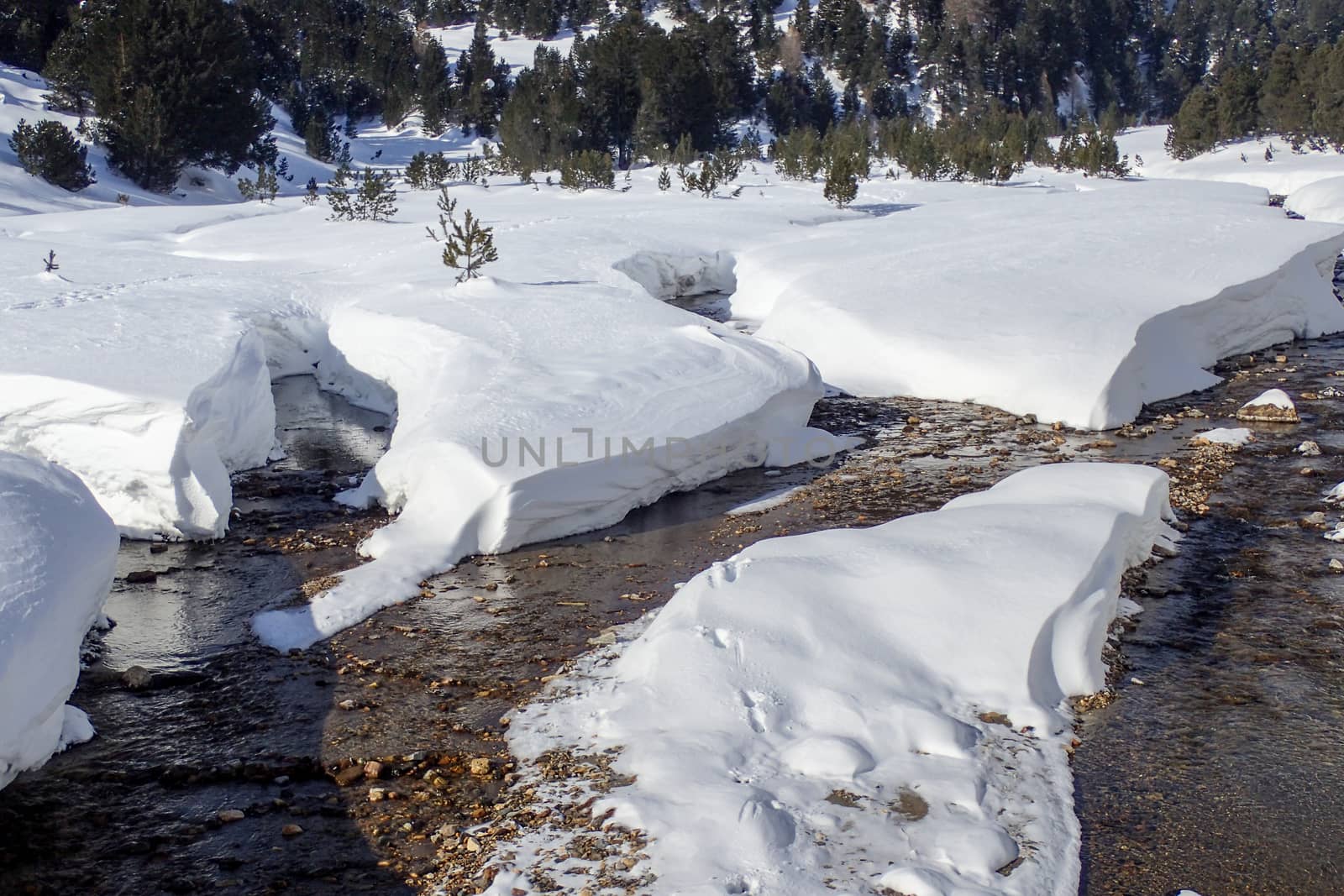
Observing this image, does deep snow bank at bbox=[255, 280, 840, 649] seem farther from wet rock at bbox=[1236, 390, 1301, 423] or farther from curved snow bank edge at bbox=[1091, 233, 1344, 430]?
wet rock at bbox=[1236, 390, 1301, 423]

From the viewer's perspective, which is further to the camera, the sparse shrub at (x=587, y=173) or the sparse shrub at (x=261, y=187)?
the sparse shrub at (x=587, y=173)

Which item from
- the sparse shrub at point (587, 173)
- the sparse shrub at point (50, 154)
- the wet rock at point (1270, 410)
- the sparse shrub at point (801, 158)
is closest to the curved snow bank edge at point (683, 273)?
the wet rock at point (1270, 410)

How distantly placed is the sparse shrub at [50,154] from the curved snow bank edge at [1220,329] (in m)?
26.8

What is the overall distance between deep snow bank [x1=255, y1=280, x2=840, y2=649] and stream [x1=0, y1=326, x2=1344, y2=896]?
10.0 inches

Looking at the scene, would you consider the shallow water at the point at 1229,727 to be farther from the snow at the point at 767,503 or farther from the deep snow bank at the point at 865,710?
the snow at the point at 767,503

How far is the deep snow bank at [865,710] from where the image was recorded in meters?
4.62

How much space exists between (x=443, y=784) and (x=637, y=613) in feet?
7.30

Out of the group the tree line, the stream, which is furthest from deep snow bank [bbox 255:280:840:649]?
the tree line

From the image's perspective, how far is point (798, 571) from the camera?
6.61 metres

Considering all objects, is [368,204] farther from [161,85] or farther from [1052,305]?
[1052,305]

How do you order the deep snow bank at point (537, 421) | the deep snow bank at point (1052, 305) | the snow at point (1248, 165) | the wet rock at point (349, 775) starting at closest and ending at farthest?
the wet rock at point (349, 775) < the deep snow bank at point (537, 421) < the deep snow bank at point (1052, 305) < the snow at point (1248, 165)

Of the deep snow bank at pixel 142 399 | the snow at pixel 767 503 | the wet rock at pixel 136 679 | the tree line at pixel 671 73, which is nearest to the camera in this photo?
the wet rock at pixel 136 679

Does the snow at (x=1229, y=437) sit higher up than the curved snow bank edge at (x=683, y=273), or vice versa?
the curved snow bank edge at (x=683, y=273)

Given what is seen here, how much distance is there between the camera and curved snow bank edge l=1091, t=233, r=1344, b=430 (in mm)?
11938
